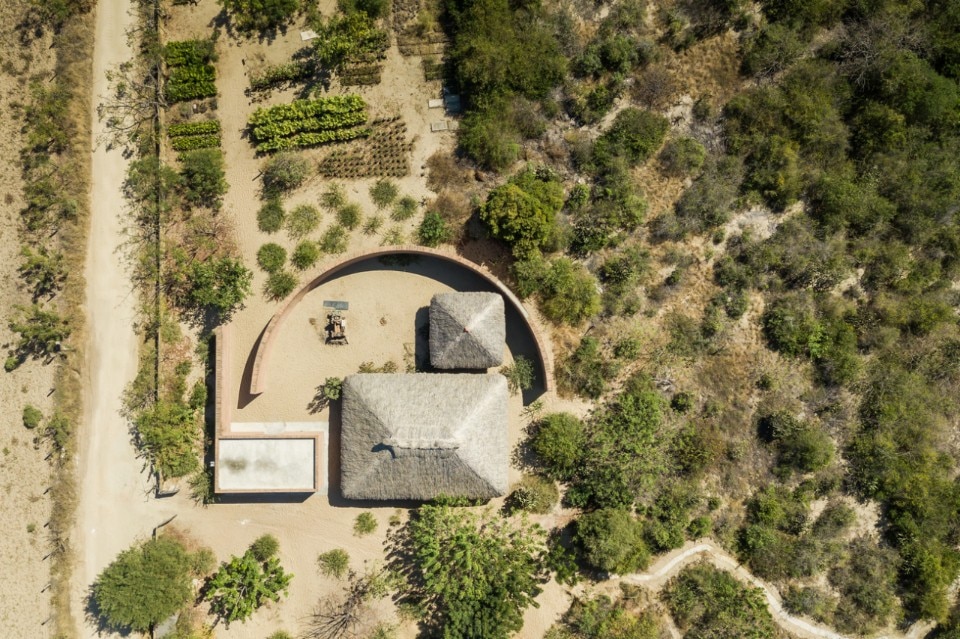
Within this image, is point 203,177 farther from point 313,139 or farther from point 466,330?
point 466,330

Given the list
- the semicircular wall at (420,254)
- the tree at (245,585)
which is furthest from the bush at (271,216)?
the tree at (245,585)

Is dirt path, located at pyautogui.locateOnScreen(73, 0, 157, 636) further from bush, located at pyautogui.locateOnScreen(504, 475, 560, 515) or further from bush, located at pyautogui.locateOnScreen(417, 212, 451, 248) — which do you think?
bush, located at pyautogui.locateOnScreen(504, 475, 560, 515)

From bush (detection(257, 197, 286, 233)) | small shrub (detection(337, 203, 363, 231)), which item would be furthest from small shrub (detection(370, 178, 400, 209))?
bush (detection(257, 197, 286, 233))

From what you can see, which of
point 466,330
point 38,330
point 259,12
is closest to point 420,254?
point 466,330

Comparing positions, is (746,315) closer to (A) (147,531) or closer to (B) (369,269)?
(B) (369,269)

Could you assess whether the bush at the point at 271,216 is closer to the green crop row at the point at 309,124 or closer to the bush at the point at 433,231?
the green crop row at the point at 309,124

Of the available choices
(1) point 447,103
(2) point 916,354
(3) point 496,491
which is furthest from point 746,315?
(1) point 447,103

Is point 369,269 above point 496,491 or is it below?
above
